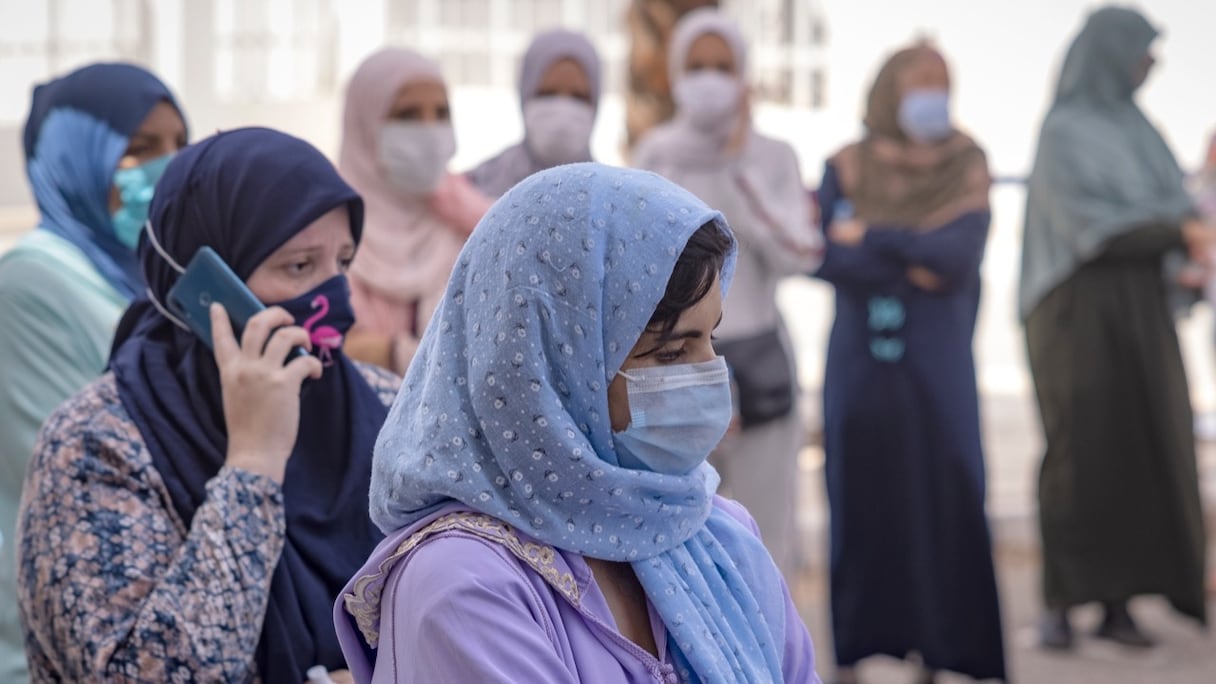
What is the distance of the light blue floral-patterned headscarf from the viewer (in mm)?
1597

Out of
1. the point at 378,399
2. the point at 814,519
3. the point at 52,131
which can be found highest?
the point at 52,131

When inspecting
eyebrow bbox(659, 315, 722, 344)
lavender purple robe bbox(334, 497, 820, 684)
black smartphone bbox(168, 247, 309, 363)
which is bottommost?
lavender purple robe bbox(334, 497, 820, 684)

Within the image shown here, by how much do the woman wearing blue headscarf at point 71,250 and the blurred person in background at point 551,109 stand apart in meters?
1.25

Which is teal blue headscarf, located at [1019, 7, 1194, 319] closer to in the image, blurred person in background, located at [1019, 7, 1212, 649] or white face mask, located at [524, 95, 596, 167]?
blurred person in background, located at [1019, 7, 1212, 649]

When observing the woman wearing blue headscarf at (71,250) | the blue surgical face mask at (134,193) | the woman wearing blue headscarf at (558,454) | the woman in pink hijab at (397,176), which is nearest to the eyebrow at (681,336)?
the woman wearing blue headscarf at (558,454)

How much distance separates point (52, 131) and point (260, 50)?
412cm

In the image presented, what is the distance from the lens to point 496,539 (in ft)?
5.25

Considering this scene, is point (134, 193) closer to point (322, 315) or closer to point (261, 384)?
point (322, 315)

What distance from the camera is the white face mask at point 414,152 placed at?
390 cm

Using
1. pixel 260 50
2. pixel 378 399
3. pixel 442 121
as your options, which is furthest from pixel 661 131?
pixel 260 50

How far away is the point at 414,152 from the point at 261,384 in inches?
70.5

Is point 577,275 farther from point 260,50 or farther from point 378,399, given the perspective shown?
point 260,50

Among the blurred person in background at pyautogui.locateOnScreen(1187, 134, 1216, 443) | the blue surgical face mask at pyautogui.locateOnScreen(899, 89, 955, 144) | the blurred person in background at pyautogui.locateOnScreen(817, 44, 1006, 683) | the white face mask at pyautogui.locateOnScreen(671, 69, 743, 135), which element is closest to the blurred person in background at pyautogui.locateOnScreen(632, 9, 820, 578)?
the white face mask at pyautogui.locateOnScreen(671, 69, 743, 135)

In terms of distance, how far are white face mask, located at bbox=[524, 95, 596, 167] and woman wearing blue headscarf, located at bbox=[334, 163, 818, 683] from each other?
2.65 metres
